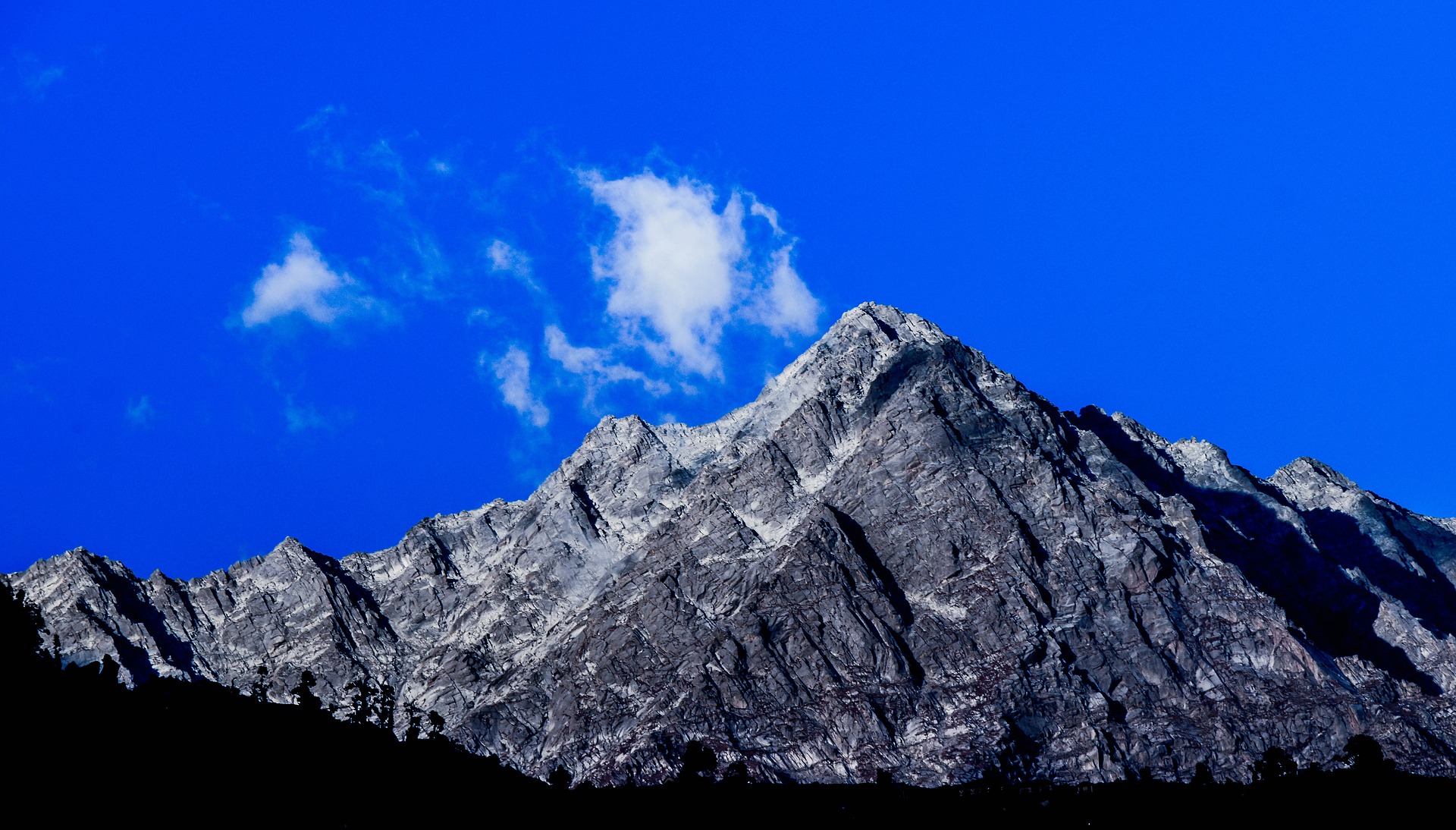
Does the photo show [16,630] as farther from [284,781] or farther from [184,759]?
[284,781]

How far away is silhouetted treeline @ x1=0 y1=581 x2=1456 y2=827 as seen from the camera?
10856 centimetres

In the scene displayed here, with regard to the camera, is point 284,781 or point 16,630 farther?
point 16,630

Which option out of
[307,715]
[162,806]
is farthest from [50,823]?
[307,715]

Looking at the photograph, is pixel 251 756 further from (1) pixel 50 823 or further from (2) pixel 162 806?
(1) pixel 50 823

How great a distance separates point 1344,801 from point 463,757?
96.0 metres

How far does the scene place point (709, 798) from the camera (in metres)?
198

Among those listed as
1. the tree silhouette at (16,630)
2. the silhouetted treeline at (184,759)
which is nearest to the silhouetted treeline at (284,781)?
the silhouetted treeline at (184,759)

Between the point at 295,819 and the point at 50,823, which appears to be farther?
the point at 295,819

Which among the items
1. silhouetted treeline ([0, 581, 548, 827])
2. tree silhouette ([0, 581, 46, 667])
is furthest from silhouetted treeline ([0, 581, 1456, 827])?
tree silhouette ([0, 581, 46, 667])

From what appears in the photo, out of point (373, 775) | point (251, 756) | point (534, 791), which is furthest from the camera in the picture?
point (534, 791)

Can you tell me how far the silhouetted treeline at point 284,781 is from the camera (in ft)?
356

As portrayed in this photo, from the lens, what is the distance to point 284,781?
125m

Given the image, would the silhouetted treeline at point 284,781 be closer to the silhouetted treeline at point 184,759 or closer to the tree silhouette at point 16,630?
the silhouetted treeline at point 184,759

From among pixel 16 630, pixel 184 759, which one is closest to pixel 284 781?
pixel 184 759
